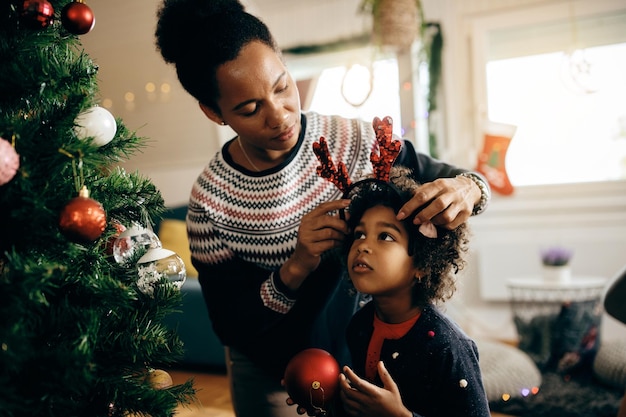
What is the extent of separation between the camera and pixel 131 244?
0.93m

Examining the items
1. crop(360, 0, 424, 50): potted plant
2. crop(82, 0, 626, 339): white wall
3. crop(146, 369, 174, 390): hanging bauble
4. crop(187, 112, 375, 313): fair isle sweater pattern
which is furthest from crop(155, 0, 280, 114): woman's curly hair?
crop(82, 0, 626, 339): white wall

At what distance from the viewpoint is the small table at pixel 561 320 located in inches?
122

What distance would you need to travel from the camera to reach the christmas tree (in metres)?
0.73

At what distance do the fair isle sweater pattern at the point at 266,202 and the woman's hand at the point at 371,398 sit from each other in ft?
1.16

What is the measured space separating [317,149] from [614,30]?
3483 mm

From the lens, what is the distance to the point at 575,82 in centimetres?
354

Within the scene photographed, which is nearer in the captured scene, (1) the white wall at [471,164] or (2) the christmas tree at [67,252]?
(2) the christmas tree at [67,252]

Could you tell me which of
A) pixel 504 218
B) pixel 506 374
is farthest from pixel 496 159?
pixel 506 374

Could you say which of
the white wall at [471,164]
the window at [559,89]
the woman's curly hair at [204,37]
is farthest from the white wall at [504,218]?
the woman's curly hair at [204,37]

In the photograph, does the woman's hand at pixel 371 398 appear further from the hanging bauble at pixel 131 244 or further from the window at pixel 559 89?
the window at pixel 559 89

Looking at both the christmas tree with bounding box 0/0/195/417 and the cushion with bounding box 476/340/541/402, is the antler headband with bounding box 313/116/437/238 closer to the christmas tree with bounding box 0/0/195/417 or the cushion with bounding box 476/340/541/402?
the christmas tree with bounding box 0/0/195/417

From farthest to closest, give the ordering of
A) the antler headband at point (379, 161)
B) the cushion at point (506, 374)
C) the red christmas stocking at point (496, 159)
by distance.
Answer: the red christmas stocking at point (496, 159), the cushion at point (506, 374), the antler headband at point (379, 161)

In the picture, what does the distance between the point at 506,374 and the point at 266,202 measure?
1875 millimetres

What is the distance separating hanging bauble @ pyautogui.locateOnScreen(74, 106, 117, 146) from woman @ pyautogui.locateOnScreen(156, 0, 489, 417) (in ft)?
1.00
